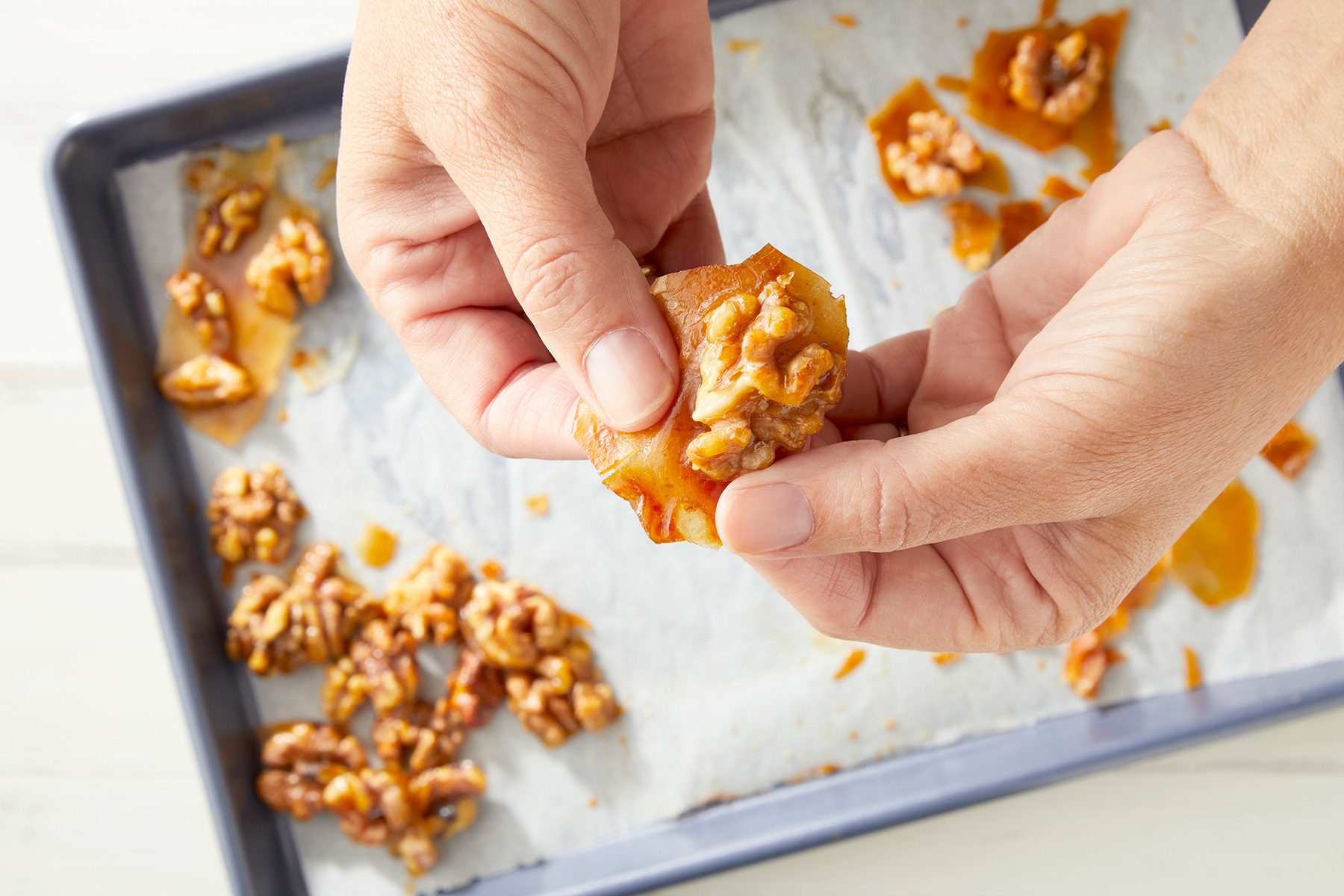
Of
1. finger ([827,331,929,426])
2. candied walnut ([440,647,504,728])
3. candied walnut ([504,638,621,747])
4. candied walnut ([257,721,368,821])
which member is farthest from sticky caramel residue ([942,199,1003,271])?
candied walnut ([257,721,368,821])

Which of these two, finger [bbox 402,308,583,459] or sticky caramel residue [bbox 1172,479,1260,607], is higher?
finger [bbox 402,308,583,459]

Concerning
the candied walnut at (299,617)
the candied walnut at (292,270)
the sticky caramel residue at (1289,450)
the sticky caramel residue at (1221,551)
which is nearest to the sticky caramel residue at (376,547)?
the candied walnut at (299,617)

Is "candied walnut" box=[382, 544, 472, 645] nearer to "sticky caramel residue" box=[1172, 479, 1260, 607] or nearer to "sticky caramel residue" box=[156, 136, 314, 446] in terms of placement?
"sticky caramel residue" box=[156, 136, 314, 446]

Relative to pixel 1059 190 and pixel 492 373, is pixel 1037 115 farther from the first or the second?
pixel 492 373

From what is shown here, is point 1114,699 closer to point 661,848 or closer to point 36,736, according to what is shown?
point 661,848

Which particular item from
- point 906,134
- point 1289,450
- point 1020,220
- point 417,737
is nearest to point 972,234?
point 1020,220
